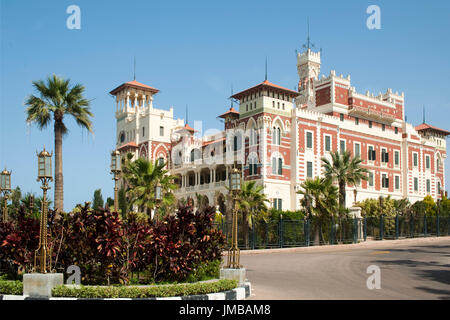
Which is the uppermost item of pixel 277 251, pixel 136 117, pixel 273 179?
pixel 136 117

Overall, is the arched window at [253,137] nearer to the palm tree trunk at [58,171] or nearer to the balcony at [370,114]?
the balcony at [370,114]

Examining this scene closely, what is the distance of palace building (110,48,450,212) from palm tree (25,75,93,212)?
686 inches

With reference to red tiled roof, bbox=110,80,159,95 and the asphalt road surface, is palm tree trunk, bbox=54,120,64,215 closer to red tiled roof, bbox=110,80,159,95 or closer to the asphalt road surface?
the asphalt road surface

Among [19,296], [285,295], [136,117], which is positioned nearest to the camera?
[19,296]

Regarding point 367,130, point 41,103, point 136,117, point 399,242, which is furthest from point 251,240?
point 136,117

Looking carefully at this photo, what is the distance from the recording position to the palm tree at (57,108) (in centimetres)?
2394

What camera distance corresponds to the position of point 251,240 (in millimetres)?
29297

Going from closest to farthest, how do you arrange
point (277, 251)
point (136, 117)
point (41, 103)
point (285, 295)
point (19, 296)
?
point (19, 296)
point (285, 295)
point (41, 103)
point (277, 251)
point (136, 117)

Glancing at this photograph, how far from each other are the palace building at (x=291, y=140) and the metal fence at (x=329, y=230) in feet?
30.5

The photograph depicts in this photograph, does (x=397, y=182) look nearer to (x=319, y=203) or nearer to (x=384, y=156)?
(x=384, y=156)

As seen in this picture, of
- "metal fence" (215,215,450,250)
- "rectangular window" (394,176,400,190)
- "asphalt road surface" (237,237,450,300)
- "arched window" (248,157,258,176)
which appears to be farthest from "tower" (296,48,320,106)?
"asphalt road surface" (237,237,450,300)
